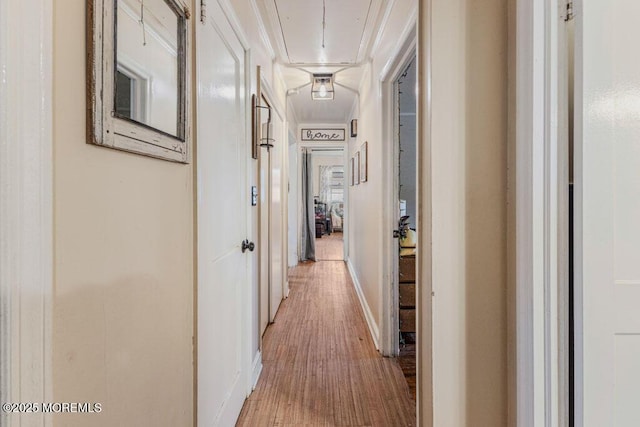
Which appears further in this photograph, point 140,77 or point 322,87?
point 322,87

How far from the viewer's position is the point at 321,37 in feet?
8.45

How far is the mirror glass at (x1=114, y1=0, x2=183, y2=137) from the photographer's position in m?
0.72

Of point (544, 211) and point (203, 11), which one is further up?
point (203, 11)

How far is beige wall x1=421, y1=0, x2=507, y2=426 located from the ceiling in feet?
4.03

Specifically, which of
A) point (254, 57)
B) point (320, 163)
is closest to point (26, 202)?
point (254, 57)

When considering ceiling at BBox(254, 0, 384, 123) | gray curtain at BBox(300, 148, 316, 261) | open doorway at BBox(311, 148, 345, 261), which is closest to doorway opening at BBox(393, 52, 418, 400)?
ceiling at BBox(254, 0, 384, 123)

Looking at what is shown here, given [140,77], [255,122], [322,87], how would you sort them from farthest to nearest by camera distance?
[322,87]
[255,122]
[140,77]

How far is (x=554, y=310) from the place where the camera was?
0.94 m

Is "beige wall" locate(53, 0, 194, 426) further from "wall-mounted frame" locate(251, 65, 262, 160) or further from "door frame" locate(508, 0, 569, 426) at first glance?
"door frame" locate(508, 0, 569, 426)

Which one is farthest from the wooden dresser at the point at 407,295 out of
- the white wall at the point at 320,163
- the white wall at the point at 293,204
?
the white wall at the point at 320,163

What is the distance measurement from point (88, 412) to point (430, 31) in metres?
1.43

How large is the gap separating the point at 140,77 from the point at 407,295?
234 cm
